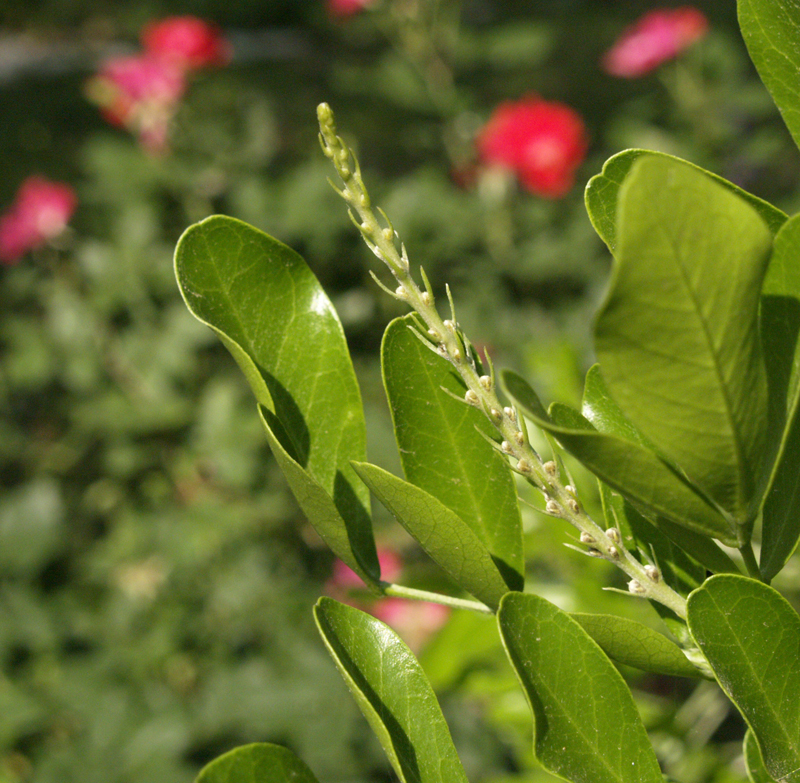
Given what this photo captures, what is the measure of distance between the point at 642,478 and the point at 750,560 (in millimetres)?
87

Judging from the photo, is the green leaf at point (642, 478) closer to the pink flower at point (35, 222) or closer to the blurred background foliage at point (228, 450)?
the blurred background foliage at point (228, 450)

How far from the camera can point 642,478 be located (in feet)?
1.01

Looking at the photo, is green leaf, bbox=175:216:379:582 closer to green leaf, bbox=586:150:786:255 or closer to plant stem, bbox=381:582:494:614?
plant stem, bbox=381:582:494:614

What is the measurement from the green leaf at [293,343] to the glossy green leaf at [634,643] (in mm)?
114

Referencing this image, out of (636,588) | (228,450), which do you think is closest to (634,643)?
(636,588)

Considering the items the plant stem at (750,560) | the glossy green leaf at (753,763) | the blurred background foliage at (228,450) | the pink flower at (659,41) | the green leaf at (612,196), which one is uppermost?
the green leaf at (612,196)

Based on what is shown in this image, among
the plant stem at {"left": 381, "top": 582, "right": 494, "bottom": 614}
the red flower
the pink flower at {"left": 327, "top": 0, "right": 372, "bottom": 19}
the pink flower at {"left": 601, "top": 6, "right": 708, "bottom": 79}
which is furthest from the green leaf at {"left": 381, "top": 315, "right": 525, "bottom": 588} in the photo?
the pink flower at {"left": 327, "top": 0, "right": 372, "bottom": 19}

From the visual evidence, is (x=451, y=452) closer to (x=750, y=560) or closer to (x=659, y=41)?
(x=750, y=560)

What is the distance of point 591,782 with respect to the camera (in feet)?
1.20

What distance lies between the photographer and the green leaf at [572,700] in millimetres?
344

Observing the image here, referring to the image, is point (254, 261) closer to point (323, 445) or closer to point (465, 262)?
point (323, 445)

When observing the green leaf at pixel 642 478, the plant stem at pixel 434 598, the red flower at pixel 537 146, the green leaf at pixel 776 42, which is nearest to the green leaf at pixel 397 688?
the plant stem at pixel 434 598

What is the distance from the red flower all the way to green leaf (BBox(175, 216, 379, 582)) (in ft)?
7.92

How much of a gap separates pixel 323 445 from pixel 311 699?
4.95ft
